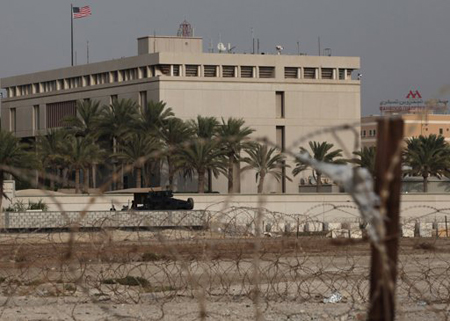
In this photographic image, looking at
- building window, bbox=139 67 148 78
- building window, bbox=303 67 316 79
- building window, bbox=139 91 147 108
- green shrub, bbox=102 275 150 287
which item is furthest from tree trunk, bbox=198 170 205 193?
green shrub, bbox=102 275 150 287

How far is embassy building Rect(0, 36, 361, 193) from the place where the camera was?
82.2 meters

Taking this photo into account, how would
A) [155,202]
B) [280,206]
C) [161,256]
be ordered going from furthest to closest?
[280,206], [155,202], [161,256]

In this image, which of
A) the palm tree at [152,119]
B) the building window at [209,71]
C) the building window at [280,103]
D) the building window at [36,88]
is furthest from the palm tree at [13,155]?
the building window at [36,88]

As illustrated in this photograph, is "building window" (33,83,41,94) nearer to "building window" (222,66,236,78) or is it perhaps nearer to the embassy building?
the embassy building

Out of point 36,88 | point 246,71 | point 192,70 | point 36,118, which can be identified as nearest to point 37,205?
point 192,70

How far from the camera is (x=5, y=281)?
67.3ft

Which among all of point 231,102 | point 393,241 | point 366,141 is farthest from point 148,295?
point 366,141

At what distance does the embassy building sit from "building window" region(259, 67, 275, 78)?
8 centimetres

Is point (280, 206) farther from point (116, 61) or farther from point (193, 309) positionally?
point (193, 309)

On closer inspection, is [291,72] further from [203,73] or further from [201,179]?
[201,179]

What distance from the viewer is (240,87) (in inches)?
3295

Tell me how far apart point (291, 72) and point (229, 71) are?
549 centimetres

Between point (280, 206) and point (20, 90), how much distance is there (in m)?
44.4

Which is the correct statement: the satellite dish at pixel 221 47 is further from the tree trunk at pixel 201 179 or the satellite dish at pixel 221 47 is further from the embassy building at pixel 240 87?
the tree trunk at pixel 201 179
